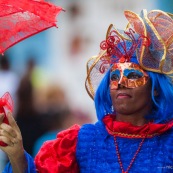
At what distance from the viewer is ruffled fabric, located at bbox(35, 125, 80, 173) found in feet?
19.6

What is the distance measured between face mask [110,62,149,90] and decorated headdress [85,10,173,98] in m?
0.04

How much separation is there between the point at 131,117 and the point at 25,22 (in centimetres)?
94

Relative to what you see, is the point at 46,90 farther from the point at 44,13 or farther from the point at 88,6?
the point at 44,13

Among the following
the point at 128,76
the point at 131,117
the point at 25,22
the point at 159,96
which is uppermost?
the point at 25,22

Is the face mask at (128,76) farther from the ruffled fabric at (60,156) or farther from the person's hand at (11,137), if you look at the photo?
the person's hand at (11,137)

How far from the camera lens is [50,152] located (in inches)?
238

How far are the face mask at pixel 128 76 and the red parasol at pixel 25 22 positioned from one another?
0.60 meters

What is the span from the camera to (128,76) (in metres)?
6.03

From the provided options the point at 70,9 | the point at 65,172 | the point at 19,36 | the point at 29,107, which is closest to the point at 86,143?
the point at 65,172

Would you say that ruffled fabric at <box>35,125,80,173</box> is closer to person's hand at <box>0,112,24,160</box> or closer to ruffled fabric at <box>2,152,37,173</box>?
ruffled fabric at <box>2,152,37,173</box>

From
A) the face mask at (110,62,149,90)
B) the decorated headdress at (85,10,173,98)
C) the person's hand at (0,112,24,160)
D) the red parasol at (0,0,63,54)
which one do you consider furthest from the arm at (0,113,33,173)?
the decorated headdress at (85,10,173,98)

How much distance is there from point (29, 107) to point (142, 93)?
13.2 feet

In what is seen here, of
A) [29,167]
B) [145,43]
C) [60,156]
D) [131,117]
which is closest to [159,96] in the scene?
[131,117]

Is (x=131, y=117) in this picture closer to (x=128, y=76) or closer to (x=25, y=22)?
(x=128, y=76)
